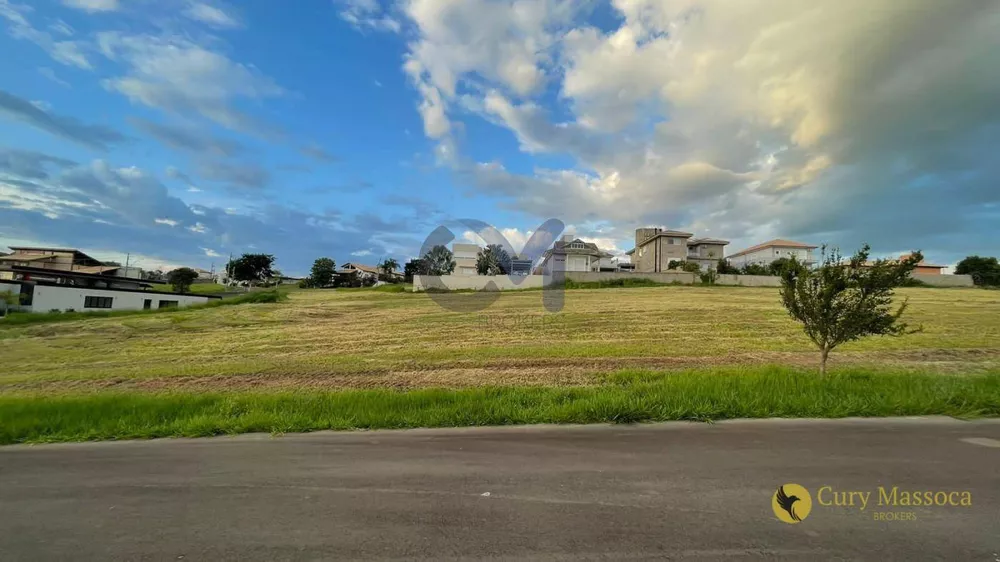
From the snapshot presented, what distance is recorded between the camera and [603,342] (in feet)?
58.7

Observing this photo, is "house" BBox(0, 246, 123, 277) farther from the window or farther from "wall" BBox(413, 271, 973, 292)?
"wall" BBox(413, 271, 973, 292)

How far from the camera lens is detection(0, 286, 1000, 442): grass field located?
24.1 feet

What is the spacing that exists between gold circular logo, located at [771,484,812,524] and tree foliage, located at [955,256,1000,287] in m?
80.1

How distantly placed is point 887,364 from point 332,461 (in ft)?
51.0

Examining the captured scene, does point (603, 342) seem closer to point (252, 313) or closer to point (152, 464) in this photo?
point (152, 464)

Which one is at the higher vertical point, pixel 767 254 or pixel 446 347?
pixel 767 254

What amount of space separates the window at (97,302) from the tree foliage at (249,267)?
65.3 meters

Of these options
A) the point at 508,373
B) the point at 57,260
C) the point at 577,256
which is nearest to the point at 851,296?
the point at 508,373

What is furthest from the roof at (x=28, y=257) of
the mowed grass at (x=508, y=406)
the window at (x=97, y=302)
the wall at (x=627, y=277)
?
the mowed grass at (x=508, y=406)

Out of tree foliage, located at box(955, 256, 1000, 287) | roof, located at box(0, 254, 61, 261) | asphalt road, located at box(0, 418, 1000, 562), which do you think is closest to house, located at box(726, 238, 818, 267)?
tree foliage, located at box(955, 256, 1000, 287)

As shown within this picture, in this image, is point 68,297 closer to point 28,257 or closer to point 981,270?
point 28,257

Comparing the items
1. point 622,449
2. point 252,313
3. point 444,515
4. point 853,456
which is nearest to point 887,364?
point 853,456

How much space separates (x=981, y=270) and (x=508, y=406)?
95468 millimetres

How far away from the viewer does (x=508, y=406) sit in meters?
7.29
